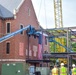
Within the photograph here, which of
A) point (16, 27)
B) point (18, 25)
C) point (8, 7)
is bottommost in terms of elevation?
point (16, 27)

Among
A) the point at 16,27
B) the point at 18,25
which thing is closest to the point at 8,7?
the point at 18,25

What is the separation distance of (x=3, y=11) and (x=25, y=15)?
4.62m

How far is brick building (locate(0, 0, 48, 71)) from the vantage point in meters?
46.6

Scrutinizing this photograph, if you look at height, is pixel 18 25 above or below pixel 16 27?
above

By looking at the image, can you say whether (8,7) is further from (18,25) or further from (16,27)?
(16,27)

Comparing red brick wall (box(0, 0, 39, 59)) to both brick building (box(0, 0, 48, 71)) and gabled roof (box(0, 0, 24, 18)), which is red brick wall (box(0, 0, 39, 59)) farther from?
gabled roof (box(0, 0, 24, 18))

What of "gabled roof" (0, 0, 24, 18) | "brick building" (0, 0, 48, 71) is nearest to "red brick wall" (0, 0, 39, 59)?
"brick building" (0, 0, 48, 71)

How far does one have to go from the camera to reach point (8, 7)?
51.6 metres

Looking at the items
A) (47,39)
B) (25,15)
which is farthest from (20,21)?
(47,39)

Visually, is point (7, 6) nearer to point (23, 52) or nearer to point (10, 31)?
point (10, 31)

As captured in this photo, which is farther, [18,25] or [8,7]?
[8,7]

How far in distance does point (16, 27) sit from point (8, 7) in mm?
6146

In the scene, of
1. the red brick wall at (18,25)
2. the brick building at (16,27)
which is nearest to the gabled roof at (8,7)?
the brick building at (16,27)

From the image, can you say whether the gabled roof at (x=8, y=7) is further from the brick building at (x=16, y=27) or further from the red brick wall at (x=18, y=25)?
the red brick wall at (x=18, y=25)
